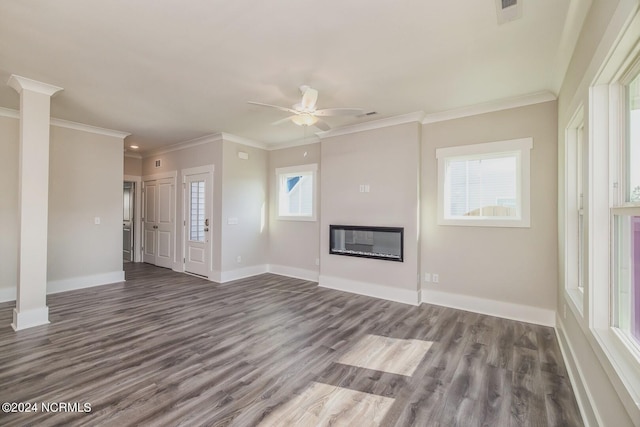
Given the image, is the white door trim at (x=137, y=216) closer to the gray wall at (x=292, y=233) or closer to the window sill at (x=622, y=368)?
the gray wall at (x=292, y=233)

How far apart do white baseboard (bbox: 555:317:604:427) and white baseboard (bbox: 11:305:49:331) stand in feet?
17.0

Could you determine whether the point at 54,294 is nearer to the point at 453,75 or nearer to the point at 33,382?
the point at 33,382

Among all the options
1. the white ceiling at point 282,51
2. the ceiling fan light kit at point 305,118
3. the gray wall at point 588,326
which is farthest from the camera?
the ceiling fan light kit at point 305,118

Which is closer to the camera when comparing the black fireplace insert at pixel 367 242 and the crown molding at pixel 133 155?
the black fireplace insert at pixel 367 242

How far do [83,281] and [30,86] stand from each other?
3.21m

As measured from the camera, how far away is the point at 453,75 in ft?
9.99

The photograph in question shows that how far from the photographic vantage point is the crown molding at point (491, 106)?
3.46 metres

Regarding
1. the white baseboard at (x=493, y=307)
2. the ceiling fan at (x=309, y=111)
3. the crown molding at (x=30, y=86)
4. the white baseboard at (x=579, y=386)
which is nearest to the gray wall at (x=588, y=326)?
the white baseboard at (x=579, y=386)

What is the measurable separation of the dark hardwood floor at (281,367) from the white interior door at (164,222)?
2.48 meters

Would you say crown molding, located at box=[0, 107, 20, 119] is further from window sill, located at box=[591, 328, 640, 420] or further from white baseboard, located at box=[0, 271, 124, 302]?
window sill, located at box=[591, 328, 640, 420]

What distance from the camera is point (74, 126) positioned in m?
4.80

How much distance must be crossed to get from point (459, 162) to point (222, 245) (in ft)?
14.2

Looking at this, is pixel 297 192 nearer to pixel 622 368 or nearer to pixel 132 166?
pixel 132 166

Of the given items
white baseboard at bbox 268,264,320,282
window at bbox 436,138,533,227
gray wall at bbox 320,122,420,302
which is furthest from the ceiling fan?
white baseboard at bbox 268,264,320,282
